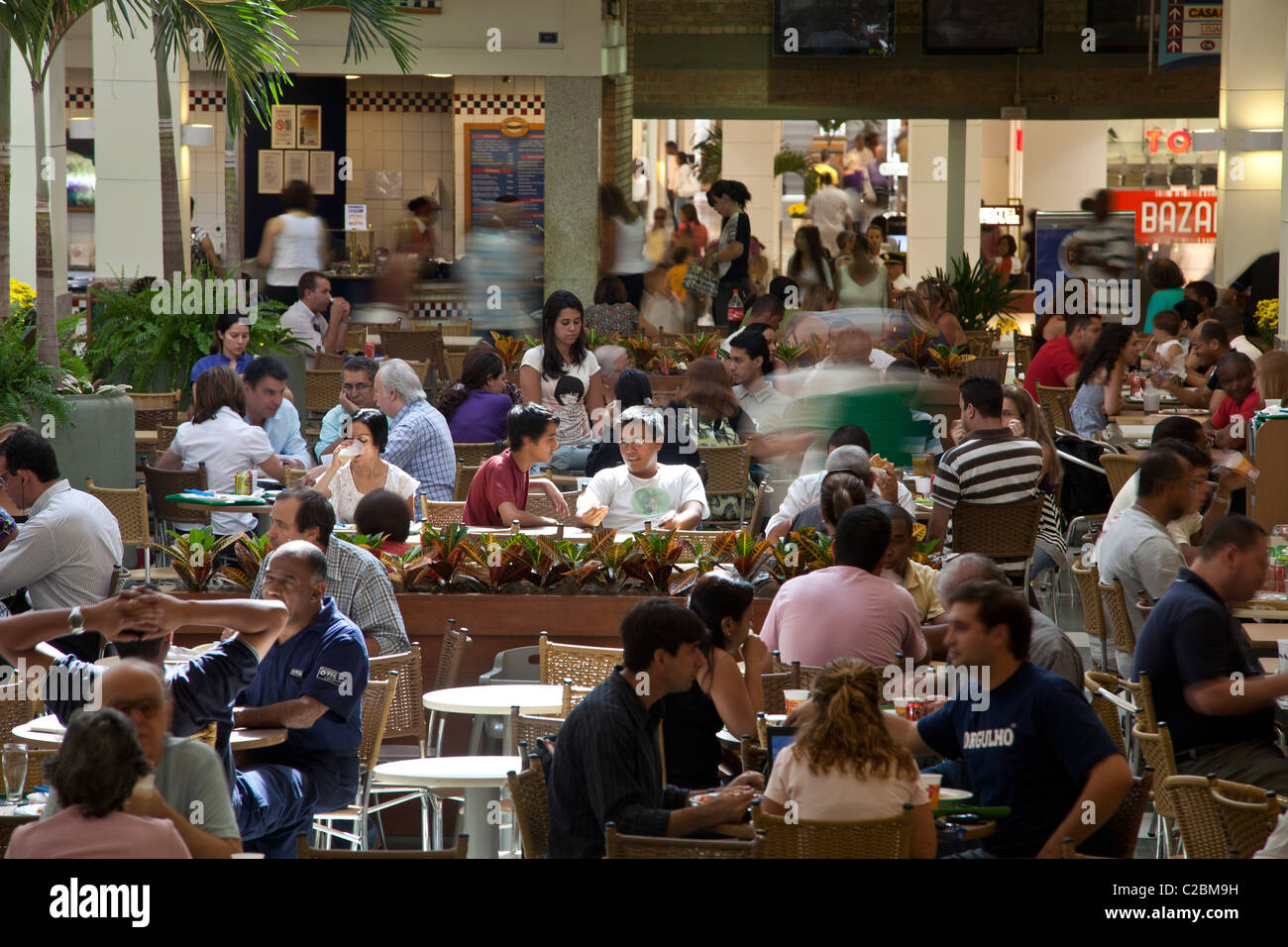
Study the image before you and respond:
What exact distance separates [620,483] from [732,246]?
7.65 m

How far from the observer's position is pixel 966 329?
15391 millimetres

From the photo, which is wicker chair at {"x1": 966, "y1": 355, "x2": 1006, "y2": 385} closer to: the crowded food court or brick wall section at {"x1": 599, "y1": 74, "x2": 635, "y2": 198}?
the crowded food court

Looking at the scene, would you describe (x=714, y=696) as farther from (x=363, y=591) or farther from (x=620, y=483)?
(x=620, y=483)

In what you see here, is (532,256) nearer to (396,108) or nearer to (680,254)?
(680,254)

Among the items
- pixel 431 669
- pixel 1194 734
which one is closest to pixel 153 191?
pixel 431 669

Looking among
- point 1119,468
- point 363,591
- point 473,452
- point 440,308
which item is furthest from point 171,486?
point 440,308

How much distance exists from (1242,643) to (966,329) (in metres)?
10.6

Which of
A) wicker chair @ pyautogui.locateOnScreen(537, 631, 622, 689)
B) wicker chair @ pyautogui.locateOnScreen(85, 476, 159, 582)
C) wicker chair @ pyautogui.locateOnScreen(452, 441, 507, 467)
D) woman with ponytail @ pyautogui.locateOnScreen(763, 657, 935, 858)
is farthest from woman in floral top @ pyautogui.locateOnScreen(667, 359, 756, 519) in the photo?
woman with ponytail @ pyautogui.locateOnScreen(763, 657, 935, 858)

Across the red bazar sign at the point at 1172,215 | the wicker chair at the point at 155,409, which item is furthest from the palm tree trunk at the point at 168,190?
the red bazar sign at the point at 1172,215

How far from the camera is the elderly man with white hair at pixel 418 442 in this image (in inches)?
329

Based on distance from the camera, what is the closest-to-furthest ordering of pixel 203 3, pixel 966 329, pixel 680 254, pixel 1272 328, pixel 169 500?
pixel 169 500 < pixel 203 3 < pixel 1272 328 < pixel 966 329 < pixel 680 254

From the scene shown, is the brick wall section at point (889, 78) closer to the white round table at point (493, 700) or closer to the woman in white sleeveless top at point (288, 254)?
the woman in white sleeveless top at point (288, 254)

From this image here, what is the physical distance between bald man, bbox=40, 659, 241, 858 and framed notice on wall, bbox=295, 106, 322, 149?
1784 centimetres

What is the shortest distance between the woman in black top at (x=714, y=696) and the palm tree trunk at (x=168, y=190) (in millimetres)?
9403
